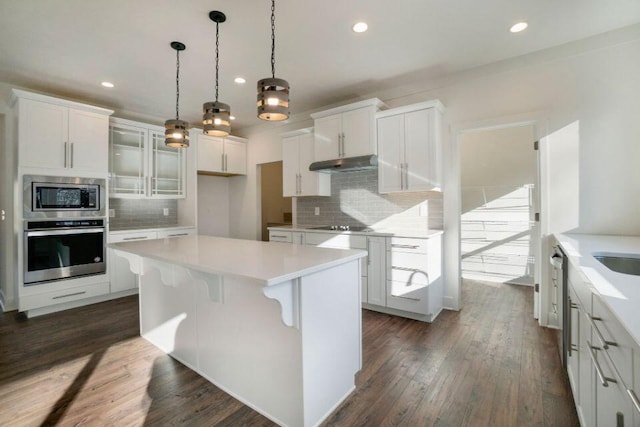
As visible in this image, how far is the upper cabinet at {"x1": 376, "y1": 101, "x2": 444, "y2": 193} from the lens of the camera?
3.27 m

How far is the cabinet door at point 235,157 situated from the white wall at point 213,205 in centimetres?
61

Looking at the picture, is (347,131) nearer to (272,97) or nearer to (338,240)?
(338,240)

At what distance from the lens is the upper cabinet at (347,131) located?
3607mm

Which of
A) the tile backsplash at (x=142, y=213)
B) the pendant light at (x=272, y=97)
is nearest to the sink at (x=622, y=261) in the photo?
the pendant light at (x=272, y=97)

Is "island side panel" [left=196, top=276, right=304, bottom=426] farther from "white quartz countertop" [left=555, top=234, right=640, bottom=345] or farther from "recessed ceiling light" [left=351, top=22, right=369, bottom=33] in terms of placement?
"recessed ceiling light" [left=351, top=22, right=369, bottom=33]

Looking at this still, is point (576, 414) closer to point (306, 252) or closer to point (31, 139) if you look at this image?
point (306, 252)

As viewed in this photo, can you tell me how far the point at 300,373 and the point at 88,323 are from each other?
2.86 meters

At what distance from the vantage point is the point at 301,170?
435 cm

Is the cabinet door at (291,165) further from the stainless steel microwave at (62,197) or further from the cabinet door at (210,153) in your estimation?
the stainless steel microwave at (62,197)

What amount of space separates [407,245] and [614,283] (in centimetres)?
207

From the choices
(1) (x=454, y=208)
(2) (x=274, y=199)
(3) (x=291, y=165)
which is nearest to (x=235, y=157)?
(3) (x=291, y=165)

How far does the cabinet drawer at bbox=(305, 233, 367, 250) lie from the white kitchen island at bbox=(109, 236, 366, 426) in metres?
1.42

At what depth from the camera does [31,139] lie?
3.28 m

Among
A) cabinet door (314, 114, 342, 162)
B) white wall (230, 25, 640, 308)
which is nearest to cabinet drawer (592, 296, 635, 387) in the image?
white wall (230, 25, 640, 308)
